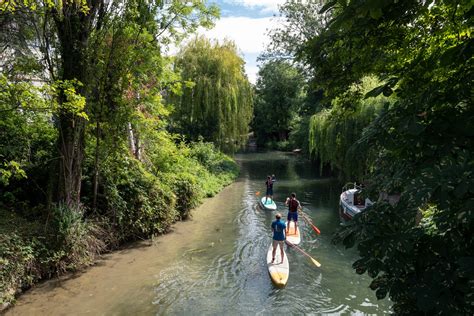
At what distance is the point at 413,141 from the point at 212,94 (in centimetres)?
1974

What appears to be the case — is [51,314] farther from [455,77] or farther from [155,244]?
[455,77]

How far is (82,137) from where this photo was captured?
30.3 ft

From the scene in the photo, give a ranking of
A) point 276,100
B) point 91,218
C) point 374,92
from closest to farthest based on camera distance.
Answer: point 374,92
point 91,218
point 276,100

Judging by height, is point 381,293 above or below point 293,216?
above

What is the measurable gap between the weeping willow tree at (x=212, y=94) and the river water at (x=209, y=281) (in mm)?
10104

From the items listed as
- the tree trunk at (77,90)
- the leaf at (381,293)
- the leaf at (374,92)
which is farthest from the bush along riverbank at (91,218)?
the leaf at (374,92)

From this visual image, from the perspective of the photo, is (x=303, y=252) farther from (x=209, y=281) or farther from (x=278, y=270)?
(x=209, y=281)

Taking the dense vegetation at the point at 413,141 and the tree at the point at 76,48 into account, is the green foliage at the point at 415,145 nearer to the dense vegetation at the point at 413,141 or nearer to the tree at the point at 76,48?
the dense vegetation at the point at 413,141

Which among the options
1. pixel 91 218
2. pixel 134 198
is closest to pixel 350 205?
pixel 134 198

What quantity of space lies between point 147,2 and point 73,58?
2.89 m

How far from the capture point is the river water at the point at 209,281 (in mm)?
7285

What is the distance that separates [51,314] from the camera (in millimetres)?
6871

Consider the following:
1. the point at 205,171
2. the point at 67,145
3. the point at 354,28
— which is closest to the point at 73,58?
the point at 67,145

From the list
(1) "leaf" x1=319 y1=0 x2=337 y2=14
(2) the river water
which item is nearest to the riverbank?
(2) the river water
